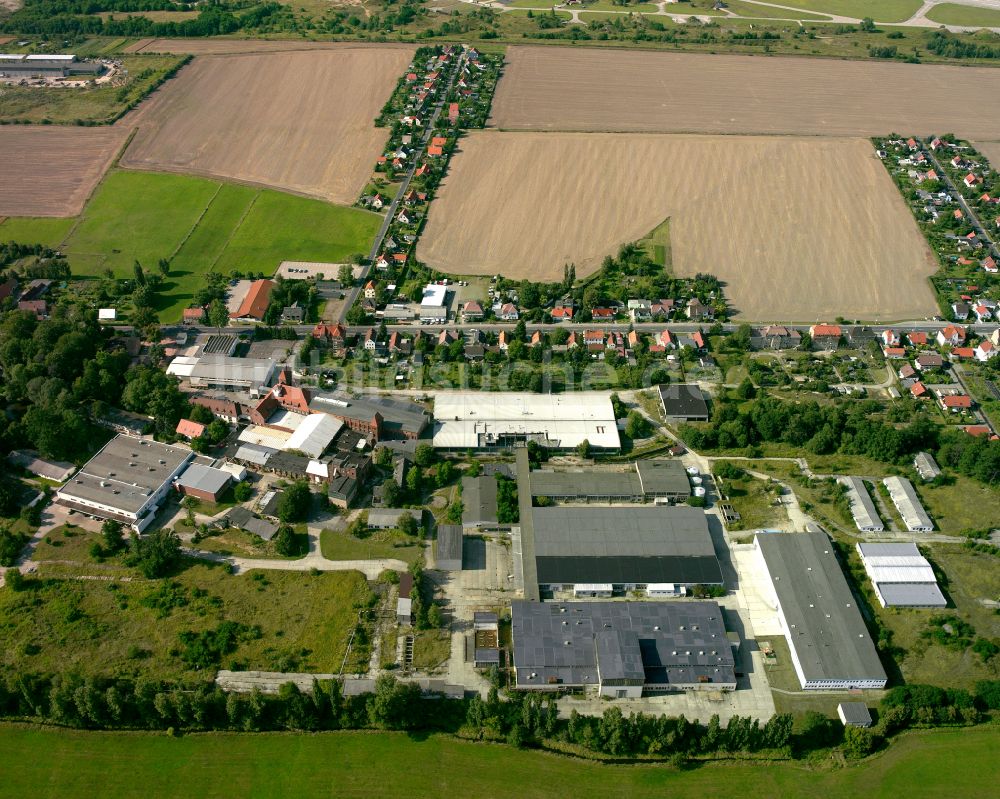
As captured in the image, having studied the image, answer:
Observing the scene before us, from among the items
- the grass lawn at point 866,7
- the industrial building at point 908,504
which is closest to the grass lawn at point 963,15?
the grass lawn at point 866,7

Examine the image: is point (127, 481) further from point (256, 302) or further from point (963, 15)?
point (963, 15)

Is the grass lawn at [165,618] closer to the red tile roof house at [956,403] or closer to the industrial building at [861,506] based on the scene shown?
the industrial building at [861,506]

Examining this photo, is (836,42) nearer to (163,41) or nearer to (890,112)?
(890,112)

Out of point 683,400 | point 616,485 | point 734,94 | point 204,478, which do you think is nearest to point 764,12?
point 734,94

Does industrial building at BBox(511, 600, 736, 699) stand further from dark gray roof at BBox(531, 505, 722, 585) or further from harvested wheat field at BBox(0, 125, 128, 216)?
harvested wheat field at BBox(0, 125, 128, 216)

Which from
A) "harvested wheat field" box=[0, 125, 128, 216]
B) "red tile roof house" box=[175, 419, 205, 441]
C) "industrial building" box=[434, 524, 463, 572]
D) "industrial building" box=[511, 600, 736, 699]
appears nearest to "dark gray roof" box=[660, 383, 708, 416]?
"industrial building" box=[511, 600, 736, 699]
